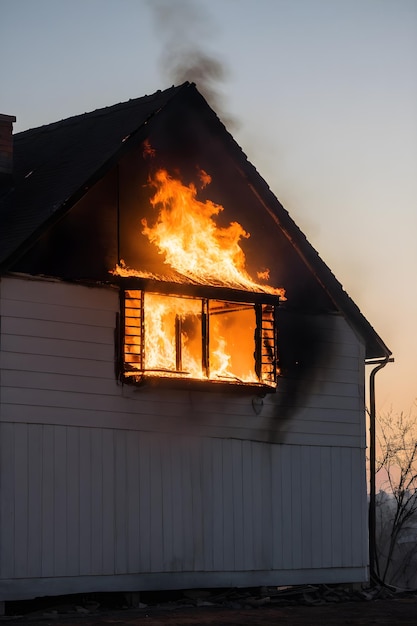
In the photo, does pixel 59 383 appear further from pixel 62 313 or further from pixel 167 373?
pixel 167 373

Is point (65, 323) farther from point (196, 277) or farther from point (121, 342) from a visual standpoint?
point (196, 277)

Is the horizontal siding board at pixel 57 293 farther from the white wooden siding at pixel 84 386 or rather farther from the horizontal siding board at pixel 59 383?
the horizontal siding board at pixel 59 383

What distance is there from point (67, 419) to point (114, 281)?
2.27m

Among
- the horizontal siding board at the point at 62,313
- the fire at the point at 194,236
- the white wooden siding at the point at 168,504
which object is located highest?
the fire at the point at 194,236

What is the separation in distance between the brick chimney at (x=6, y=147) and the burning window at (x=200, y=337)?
3.85 metres

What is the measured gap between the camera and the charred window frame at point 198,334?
69.7 feet

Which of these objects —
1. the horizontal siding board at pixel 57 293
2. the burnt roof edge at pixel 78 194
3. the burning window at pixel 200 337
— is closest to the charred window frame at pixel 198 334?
the burning window at pixel 200 337

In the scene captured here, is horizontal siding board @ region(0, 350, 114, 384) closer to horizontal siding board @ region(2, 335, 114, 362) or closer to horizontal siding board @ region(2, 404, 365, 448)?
horizontal siding board @ region(2, 335, 114, 362)

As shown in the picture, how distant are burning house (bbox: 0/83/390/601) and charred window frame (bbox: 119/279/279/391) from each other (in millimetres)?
28

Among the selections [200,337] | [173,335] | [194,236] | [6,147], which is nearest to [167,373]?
[173,335]

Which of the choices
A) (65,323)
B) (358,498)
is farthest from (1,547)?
(358,498)

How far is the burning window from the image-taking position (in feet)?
69.8

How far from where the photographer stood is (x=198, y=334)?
72.2 ft

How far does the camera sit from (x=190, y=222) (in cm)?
2259
